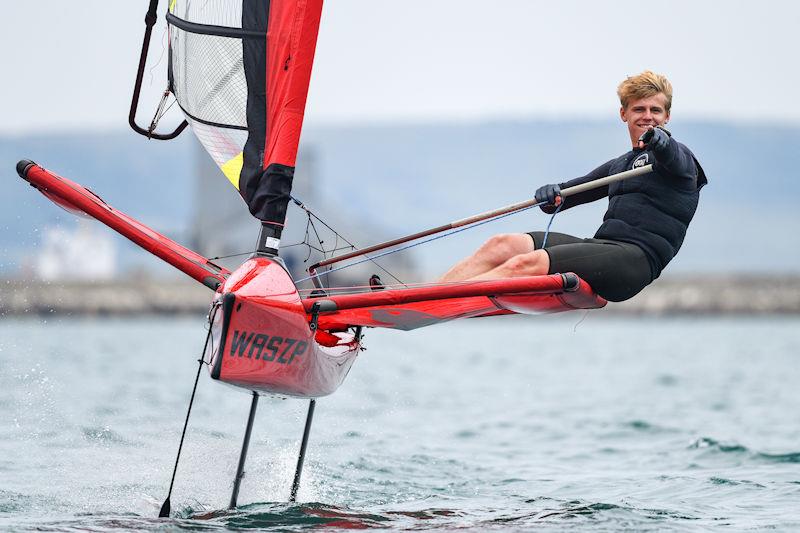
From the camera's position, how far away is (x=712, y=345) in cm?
3494

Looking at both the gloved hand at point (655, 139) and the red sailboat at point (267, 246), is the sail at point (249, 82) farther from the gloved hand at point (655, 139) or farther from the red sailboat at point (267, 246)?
the gloved hand at point (655, 139)

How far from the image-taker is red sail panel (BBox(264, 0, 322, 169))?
6.58 meters

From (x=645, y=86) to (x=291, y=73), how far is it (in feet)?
6.25

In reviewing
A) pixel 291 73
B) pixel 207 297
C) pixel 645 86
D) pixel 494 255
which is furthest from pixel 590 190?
pixel 207 297

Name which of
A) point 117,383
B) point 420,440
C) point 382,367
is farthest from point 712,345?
point 420,440

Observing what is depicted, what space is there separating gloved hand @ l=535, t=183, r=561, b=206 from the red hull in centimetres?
141

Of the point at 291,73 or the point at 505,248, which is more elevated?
the point at 291,73

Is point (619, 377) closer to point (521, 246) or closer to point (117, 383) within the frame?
point (117, 383)

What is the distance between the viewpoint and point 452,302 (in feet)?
22.3

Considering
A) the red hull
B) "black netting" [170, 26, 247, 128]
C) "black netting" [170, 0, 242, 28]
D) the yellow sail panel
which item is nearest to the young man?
the red hull

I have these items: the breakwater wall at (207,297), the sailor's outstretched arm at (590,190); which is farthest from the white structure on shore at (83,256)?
the sailor's outstretched arm at (590,190)

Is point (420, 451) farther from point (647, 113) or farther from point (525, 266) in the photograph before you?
point (647, 113)

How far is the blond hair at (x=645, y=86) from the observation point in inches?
273

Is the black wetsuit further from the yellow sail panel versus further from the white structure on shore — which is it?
the white structure on shore
